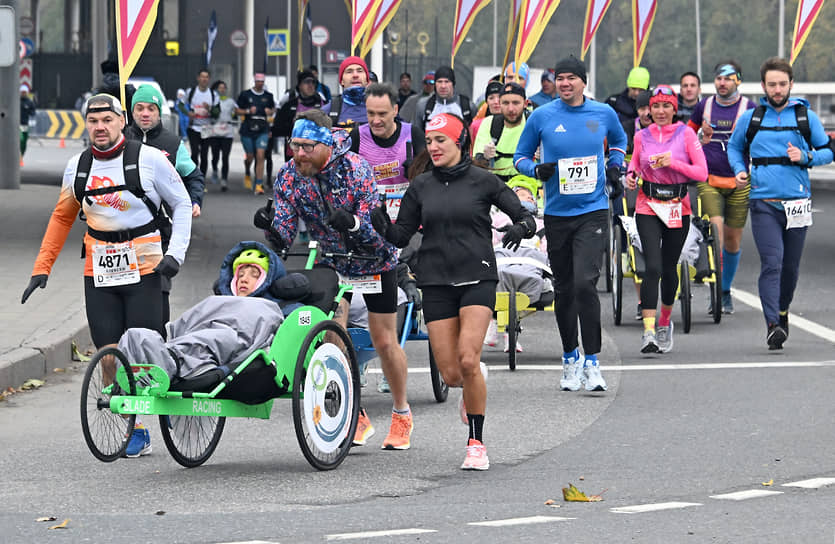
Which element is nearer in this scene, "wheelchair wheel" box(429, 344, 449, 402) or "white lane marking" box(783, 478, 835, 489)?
"white lane marking" box(783, 478, 835, 489)

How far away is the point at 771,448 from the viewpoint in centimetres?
864

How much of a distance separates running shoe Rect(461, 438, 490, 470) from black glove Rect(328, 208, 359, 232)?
4.20 feet

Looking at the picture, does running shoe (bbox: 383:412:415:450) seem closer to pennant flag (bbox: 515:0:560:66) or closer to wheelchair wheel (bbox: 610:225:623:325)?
wheelchair wheel (bbox: 610:225:623:325)

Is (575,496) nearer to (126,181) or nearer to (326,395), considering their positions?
(326,395)

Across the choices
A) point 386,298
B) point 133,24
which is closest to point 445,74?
point 133,24

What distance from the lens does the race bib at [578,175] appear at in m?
10.8

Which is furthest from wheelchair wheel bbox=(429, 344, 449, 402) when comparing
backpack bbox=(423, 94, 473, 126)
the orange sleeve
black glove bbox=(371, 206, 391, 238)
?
backpack bbox=(423, 94, 473, 126)

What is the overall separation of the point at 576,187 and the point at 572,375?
1210 millimetres

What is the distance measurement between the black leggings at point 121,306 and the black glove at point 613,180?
11.5ft

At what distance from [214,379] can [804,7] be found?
16.3m

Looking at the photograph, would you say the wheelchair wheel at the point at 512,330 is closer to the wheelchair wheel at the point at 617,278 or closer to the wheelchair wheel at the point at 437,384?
the wheelchair wheel at the point at 437,384

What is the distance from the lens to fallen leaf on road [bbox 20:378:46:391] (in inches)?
428

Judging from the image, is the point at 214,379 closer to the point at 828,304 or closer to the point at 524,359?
the point at 524,359

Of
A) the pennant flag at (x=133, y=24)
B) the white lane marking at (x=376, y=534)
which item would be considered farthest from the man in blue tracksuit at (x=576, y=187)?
the white lane marking at (x=376, y=534)
